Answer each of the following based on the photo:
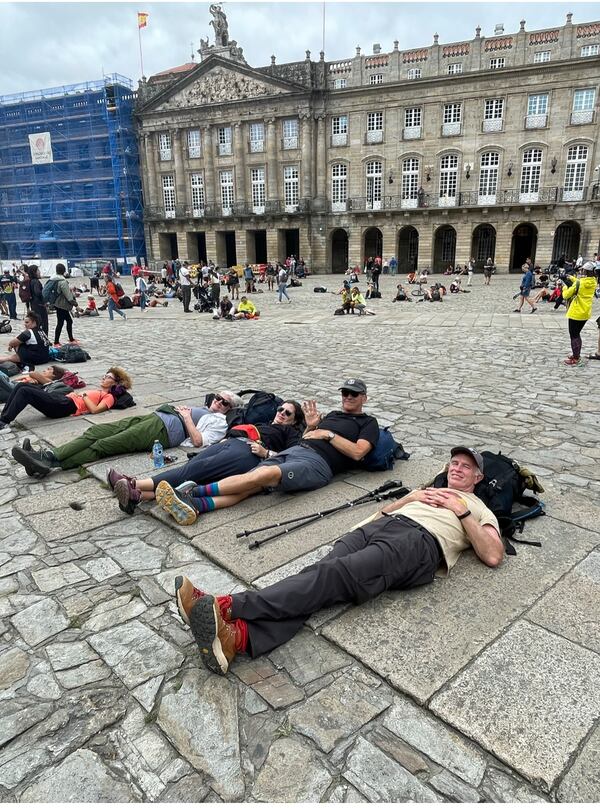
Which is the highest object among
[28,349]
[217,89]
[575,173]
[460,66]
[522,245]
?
[217,89]

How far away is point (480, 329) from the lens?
14844 mm

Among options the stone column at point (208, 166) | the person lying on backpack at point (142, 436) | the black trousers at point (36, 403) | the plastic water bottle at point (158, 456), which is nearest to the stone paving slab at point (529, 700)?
the plastic water bottle at point (158, 456)

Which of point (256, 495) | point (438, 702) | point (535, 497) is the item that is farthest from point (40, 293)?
point (438, 702)

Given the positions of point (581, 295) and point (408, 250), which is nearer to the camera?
point (581, 295)

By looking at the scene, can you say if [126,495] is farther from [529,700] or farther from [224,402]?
[529,700]

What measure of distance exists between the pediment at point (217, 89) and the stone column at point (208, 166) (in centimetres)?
250

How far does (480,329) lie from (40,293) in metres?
11.4

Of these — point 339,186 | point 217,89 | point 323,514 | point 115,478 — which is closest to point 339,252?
point 339,186

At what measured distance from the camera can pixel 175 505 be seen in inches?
153

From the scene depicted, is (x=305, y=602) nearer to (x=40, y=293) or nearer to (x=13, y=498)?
(x=13, y=498)

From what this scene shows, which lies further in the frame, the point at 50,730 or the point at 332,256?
the point at 332,256

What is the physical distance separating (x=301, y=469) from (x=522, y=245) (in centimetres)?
4454

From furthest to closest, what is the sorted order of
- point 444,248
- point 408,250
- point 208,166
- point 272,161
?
1. point 208,166
2. point 408,250
3. point 444,248
4. point 272,161

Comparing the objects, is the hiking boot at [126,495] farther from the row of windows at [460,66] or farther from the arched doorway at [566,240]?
the row of windows at [460,66]
